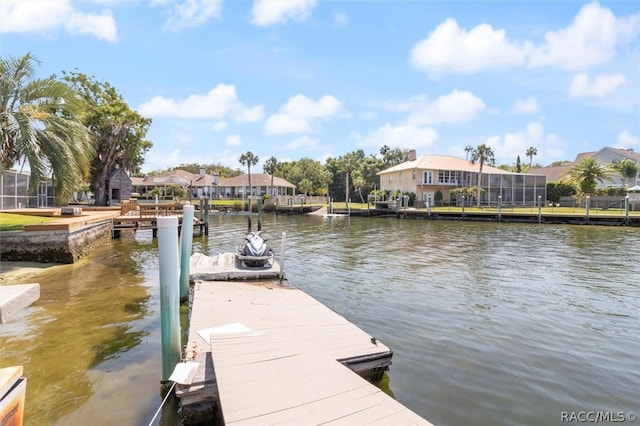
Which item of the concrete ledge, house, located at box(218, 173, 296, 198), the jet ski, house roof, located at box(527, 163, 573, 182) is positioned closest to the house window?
house roof, located at box(527, 163, 573, 182)

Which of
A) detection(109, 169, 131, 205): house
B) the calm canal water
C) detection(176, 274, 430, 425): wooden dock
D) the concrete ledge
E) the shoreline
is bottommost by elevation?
the calm canal water

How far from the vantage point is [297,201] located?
63.8m

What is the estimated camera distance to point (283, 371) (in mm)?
4363

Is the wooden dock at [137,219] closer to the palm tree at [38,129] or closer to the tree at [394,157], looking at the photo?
the palm tree at [38,129]

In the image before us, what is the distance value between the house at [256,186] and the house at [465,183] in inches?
941

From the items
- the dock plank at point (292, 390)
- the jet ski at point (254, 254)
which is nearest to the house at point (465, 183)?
the jet ski at point (254, 254)

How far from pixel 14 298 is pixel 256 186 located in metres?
69.9

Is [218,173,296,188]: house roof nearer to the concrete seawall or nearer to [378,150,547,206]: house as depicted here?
[378,150,547,206]: house

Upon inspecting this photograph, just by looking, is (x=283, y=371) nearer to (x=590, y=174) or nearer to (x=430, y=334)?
(x=430, y=334)

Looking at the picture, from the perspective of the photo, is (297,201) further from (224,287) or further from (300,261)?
(224,287)

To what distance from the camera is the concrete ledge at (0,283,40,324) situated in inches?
64.9

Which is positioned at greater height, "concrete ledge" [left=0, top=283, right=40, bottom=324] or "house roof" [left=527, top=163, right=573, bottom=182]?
"house roof" [left=527, top=163, right=573, bottom=182]

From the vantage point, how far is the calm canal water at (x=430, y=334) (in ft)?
18.0

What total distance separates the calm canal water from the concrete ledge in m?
Result: 3.88
